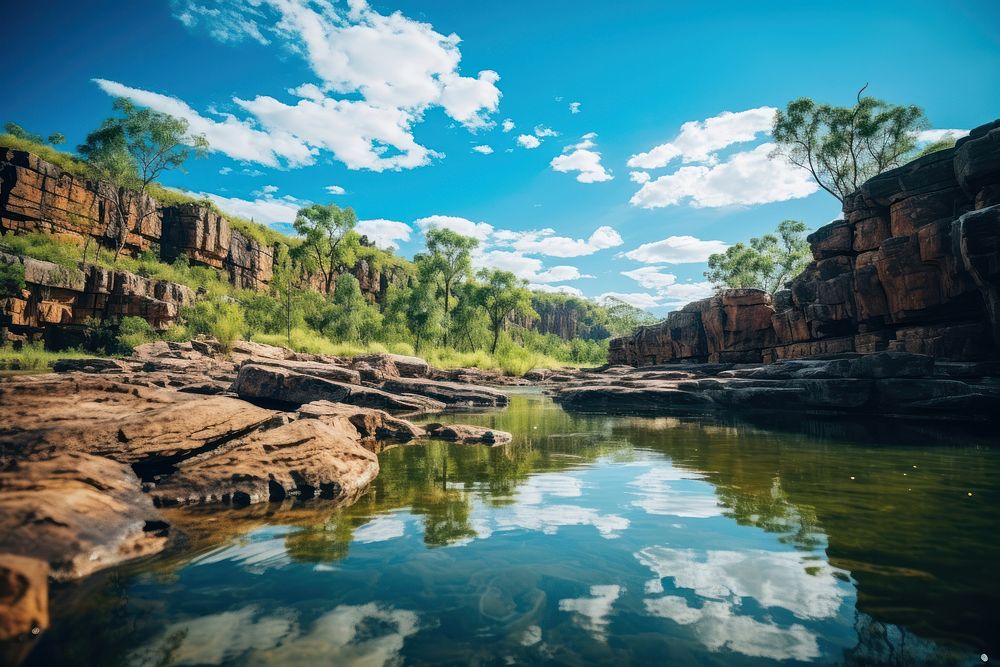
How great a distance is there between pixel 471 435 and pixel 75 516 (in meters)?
6.60

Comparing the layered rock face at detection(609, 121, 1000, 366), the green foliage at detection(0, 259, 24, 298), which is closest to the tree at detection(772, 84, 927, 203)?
the layered rock face at detection(609, 121, 1000, 366)

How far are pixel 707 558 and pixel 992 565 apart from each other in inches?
75.7

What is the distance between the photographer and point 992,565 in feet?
10.2

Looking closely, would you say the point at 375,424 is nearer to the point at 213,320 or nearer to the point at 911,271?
the point at 911,271

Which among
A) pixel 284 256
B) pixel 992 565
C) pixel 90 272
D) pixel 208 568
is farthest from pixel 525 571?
pixel 284 256

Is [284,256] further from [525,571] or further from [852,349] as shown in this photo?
[525,571]

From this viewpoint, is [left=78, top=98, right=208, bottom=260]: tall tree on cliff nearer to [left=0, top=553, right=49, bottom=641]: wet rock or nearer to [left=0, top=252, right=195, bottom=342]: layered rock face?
[left=0, top=252, right=195, bottom=342]: layered rock face

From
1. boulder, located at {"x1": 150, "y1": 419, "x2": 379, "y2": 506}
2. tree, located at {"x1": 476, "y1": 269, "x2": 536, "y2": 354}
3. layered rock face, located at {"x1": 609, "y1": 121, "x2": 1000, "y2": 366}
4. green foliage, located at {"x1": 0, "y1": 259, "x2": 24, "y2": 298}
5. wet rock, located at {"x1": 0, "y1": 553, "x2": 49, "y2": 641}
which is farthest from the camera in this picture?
tree, located at {"x1": 476, "y1": 269, "x2": 536, "y2": 354}

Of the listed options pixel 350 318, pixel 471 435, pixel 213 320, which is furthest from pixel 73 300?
pixel 471 435

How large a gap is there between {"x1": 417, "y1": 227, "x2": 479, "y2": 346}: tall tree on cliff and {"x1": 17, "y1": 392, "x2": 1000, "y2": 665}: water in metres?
46.5

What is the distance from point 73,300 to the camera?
2777cm

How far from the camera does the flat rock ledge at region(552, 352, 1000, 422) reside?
461 inches

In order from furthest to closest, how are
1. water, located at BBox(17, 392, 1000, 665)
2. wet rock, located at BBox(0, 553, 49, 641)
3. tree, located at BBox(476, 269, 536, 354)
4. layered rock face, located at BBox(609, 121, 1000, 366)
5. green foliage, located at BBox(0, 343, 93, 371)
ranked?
1. tree, located at BBox(476, 269, 536, 354)
2. green foliage, located at BBox(0, 343, 93, 371)
3. layered rock face, located at BBox(609, 121, 1000, 366)
4. water, located at BBox(17, 392, 1000, 665)
5. wet rock, located at BBox(0, 553, 49, 641)

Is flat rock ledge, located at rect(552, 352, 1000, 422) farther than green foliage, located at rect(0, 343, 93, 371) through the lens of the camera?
No
